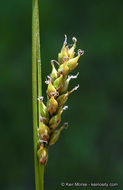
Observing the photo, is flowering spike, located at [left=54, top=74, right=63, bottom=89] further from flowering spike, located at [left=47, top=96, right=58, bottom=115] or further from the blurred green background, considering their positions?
the blurred green background

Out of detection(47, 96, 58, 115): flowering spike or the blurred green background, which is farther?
the blurred green background

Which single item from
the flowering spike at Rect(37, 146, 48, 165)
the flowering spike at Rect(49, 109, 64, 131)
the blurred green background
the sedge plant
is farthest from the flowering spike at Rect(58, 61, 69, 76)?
the blurred green background

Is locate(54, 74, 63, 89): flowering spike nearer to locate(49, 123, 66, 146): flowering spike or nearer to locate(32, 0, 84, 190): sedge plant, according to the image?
locate(32, 0, 84, 190): sedge plant

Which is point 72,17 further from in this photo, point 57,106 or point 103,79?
point 57,106

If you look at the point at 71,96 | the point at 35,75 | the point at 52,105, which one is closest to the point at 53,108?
the point at 52,105

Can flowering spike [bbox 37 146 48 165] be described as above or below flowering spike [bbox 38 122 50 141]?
below

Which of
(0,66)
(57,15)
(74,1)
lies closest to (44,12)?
(57,15)

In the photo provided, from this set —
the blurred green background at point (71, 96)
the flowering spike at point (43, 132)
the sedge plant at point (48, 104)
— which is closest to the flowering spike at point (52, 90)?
the sedge plant at point (48, 104)

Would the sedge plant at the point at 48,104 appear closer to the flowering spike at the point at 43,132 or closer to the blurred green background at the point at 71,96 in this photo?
the flowering spike at the point at 43,132

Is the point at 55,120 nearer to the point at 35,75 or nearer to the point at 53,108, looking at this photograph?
the point at 53,108
